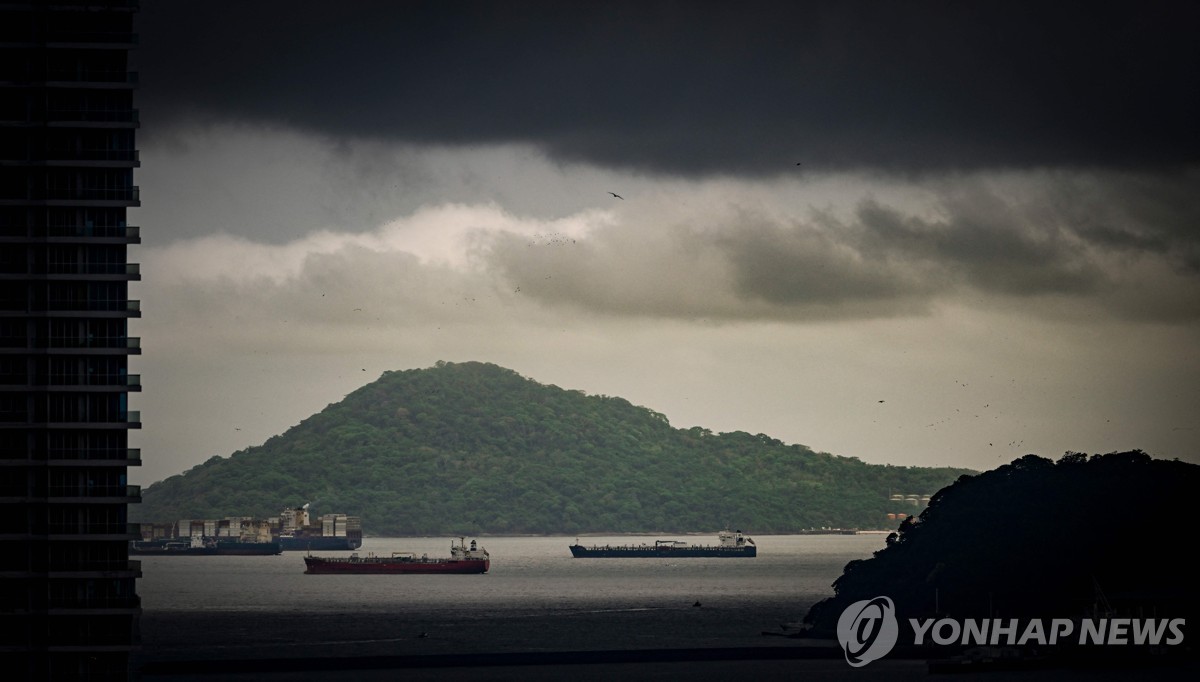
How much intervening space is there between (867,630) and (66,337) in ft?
266

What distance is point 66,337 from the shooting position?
79562 mm

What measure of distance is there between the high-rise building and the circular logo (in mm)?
63544

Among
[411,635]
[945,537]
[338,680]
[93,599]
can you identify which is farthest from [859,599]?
[93,599]

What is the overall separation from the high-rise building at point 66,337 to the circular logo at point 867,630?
6354cm

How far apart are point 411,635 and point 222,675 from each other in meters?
41.2

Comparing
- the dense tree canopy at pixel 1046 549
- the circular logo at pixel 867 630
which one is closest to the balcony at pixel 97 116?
the circular logo at pixel 867 630

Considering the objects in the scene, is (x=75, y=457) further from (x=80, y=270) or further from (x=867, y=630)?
(x=867, y=630)

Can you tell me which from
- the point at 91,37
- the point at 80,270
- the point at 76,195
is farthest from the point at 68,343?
the point at 91,37

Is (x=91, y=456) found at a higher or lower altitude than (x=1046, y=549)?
higher

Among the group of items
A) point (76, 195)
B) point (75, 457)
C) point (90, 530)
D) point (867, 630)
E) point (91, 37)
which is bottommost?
point (867, 630)

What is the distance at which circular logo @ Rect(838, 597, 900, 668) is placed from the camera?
129 metres

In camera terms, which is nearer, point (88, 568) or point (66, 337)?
point (88, 568)

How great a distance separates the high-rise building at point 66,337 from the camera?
78438 millimetres

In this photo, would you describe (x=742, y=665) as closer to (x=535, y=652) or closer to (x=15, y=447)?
(x=535, y=652)
